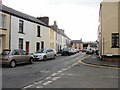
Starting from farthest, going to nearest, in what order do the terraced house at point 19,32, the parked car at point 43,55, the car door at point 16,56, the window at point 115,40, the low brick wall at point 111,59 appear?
the parked car at point 43,55
the terraced house at point 19,32
the window at point 115,40
the low brick wall at point 111,59
the car door at point 16,56

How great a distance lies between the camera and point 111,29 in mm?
27766

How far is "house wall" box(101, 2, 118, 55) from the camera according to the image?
2761 centimetres

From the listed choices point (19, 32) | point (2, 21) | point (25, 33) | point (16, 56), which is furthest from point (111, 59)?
point (2, 21)

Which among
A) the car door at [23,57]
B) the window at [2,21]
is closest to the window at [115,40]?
the car door at [23,57]

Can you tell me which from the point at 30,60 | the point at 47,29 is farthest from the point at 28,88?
the point at 47,29

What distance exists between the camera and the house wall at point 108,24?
90.6ft

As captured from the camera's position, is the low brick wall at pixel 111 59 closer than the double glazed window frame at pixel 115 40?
Yes

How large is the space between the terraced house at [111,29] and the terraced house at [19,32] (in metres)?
11.2

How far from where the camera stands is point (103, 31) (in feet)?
91.6

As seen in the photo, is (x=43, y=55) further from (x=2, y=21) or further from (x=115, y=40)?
(x=115, y=40)

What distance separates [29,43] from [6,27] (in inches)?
305

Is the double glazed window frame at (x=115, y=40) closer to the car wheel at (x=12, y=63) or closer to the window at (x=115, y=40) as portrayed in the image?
the window at (x=115, y=40)

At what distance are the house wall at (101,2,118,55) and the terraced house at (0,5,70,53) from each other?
36.6 ft

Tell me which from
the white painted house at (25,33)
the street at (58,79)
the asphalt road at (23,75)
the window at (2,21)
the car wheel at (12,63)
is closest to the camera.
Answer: the street at (58,79)
